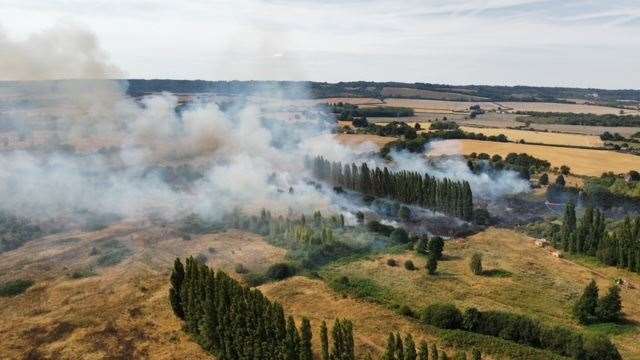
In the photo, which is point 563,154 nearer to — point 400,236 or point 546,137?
point 546,137

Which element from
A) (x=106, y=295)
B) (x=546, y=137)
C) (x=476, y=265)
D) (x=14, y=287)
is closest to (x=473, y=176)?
(x=476, y=265)

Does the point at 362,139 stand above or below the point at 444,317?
above

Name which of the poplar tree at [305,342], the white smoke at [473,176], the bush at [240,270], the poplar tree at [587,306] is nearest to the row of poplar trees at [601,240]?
the poplar tree at [587,306]

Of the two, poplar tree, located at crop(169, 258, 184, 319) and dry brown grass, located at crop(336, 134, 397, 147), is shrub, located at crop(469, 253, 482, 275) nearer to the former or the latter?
poplar tree, located at crop(169, 258, 184, 319)

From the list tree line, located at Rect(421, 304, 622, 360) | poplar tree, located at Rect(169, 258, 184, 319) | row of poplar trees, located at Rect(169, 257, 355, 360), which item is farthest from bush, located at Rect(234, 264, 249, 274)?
tree line, located at Rect(421, 304, 622, 360)

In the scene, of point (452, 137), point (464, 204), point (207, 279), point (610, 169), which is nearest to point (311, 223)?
point (464, 204)

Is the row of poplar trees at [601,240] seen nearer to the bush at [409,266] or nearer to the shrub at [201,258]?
the bush at [409,266]

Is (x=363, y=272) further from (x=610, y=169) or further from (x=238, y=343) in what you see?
(x=610, y=169)
